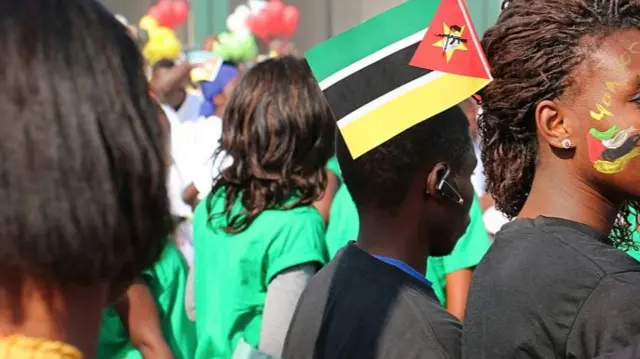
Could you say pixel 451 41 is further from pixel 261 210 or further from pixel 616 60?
pixel 261 210

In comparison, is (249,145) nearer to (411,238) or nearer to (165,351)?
(165,351)

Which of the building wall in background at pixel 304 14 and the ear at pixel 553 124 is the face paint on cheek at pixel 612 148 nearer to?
the ear at pixel 553 124

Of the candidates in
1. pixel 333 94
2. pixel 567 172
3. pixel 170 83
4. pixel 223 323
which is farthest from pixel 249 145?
pixel 170 83

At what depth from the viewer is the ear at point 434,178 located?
261 centimetres

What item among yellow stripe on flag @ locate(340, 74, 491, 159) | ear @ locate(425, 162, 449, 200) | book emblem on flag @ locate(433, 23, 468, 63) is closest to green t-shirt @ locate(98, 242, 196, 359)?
ear @ locate(425, 162, 449, 200)

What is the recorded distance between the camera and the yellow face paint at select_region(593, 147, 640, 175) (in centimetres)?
202

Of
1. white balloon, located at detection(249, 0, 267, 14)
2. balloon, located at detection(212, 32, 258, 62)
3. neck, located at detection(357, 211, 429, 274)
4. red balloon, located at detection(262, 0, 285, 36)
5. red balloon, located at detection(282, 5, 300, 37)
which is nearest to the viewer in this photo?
neck, located at detection(357, 211, 429, 274)

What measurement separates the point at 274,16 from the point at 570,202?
11.1 meters

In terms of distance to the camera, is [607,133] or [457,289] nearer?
[607,133]

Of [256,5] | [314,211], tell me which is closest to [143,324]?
[314,211]

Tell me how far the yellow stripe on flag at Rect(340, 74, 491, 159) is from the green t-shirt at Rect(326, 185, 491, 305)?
4.17 feet

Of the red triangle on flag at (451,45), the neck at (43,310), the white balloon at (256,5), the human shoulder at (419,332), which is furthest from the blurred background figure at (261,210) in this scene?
the white balloon at (256,5)

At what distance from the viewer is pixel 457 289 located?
3.64 metres

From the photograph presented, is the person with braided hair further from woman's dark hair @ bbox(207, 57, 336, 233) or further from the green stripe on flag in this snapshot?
woman's dark hair @ bbox(207, 57, 336, 233)
